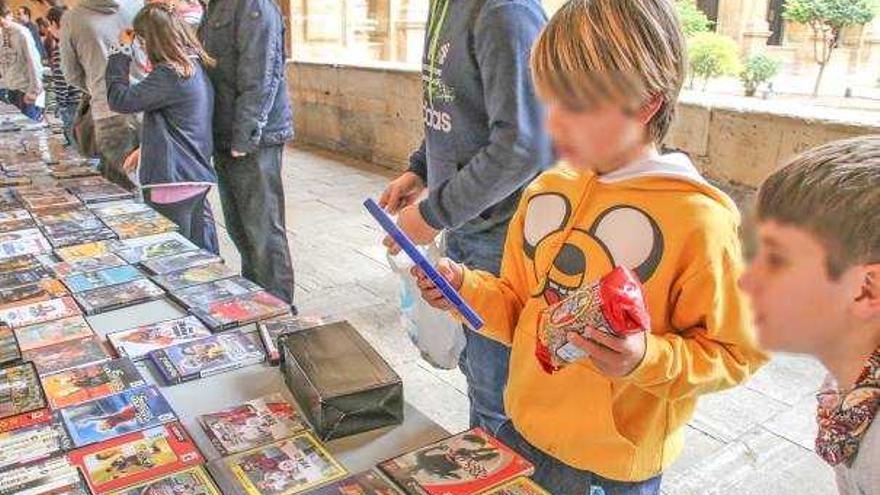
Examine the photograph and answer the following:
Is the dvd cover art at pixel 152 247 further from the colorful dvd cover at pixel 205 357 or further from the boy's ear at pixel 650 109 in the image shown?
the boy's ear at pixel 650 109

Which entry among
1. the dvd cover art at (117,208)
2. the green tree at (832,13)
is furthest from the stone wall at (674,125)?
the green tree at (832,13)

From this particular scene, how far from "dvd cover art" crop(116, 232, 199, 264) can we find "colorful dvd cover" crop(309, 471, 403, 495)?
45.9 inches

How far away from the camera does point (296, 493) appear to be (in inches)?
40.4

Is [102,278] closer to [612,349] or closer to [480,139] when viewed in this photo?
[480,139]

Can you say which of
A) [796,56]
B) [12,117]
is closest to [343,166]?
[12,117]

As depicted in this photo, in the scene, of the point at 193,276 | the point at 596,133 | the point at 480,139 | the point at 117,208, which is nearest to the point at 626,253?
the point at 596,133

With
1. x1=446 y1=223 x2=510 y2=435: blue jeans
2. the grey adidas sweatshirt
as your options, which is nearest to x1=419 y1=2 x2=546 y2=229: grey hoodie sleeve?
the grey adidas sweatshirt

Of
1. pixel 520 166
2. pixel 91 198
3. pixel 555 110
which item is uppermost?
pixel 555 110

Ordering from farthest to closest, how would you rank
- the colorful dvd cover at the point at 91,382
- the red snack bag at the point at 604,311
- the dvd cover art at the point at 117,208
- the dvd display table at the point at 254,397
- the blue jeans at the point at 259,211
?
the blue jeans at the point at 259,211, the dvd cover art at the point at 117,208, the colorful dvd cover at the point at 91,382, the dvd display table at the point at 254,397, the red snack bag at the point at 604,311

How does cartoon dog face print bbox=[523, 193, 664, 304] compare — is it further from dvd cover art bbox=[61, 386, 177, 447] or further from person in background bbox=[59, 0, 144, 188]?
person in background bbox=[59, 0, 144, 188]

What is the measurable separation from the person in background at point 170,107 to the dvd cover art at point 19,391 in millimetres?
1587

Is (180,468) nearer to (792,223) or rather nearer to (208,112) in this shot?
(792,223)

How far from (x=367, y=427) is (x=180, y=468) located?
28 cm

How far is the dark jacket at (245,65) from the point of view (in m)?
2.80
